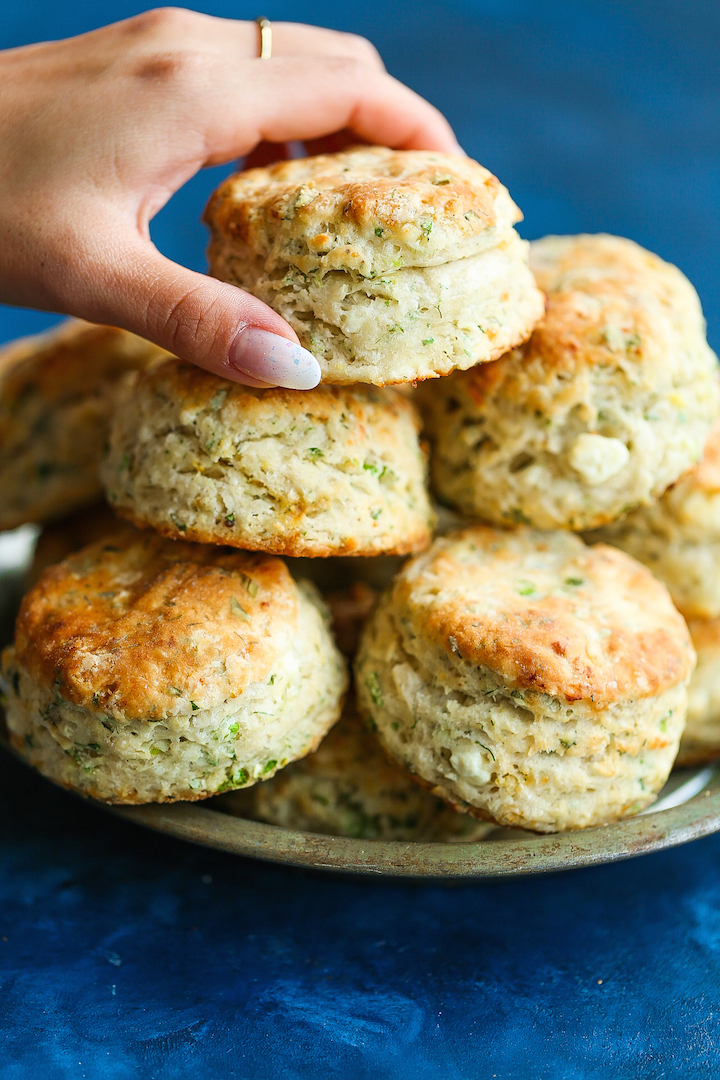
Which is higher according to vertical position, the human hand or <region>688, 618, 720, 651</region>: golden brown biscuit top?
the human hand

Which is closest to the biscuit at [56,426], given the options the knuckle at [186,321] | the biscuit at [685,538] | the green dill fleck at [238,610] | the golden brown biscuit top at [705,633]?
the knuckle at [186,321]

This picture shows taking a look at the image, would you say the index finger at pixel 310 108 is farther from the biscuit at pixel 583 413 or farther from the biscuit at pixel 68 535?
the biscuit at pixel 68 535

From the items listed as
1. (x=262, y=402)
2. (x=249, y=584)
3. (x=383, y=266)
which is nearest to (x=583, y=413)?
(x=383, y=266)

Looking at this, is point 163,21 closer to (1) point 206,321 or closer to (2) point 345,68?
(2) point 345,68

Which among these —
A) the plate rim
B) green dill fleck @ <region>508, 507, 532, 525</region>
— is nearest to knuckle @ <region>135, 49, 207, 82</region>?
green dill fleck @ <region>508, 507, 532, 525</region>

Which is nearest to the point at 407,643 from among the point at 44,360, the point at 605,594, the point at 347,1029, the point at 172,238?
the point at 605,594

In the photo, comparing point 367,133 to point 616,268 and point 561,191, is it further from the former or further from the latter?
point 561,191

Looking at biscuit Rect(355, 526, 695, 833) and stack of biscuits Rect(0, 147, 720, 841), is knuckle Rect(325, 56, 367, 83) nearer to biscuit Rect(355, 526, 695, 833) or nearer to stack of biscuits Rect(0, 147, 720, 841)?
stack of biscuits Rect(0, 147, 720, 841)
